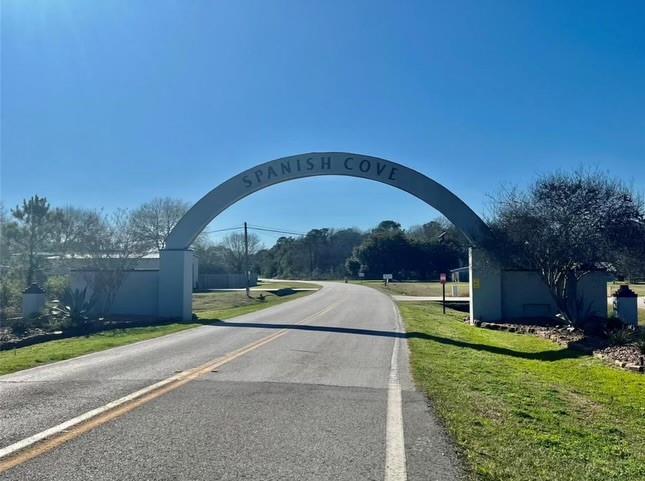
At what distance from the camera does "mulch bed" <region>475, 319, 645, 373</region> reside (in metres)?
11.6

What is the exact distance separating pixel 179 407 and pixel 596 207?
1444cm

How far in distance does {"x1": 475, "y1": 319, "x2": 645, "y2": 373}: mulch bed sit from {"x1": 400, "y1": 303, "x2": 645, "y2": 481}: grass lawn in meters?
0.40

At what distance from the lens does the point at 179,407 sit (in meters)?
6.81

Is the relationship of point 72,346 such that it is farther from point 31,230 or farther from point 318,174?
point 31,230

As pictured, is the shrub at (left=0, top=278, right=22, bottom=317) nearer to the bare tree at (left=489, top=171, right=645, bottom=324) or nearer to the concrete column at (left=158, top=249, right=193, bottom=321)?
the concrete column at (left=158, top=249, right=193, bottom=321)

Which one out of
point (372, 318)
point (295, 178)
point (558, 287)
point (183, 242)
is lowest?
point (372, 318)

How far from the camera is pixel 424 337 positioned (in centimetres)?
1689

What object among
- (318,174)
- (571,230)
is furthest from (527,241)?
(318,174)

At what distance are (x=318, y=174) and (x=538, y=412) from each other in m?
17.5

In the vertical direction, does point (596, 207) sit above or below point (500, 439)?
above

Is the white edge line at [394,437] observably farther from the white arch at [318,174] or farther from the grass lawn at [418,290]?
the grass lawn at [418,290]

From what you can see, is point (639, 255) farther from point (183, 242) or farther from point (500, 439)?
point (183, 242)

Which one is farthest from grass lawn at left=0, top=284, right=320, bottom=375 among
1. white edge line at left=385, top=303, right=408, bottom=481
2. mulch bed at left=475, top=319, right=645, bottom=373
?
mulch bed at left=475, top=319, right=645, bottom=373

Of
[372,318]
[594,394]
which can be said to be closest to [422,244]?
[372,318]
